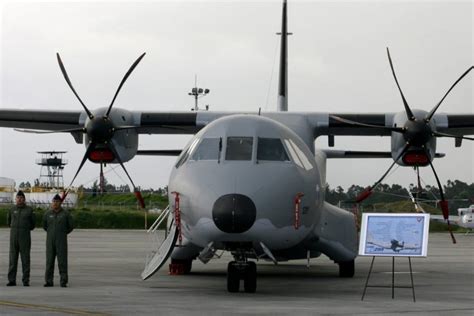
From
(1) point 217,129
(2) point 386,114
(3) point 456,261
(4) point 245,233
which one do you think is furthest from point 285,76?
(4) point 245,233

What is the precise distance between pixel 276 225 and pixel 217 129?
212 cm

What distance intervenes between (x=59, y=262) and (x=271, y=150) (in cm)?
420

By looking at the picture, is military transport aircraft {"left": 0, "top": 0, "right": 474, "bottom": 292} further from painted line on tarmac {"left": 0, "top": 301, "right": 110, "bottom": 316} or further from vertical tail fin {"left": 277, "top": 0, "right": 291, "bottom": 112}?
vertical tail fin {"left": 277, "top": 0, "right": 291, "bottom": 112}

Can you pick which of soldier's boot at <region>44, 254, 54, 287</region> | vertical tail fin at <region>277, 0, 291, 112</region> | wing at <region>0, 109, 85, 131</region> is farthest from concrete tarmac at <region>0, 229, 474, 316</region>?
vertical tail fin at <region>277, 0, 291, 112</region>

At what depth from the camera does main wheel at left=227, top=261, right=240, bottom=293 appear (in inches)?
595

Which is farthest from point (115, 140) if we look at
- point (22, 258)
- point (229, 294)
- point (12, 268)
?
point (229, 294)

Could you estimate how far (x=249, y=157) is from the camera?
1500 centimetres

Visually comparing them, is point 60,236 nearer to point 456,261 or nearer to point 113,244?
point 456,261

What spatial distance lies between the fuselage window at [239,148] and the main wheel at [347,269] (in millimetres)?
5583

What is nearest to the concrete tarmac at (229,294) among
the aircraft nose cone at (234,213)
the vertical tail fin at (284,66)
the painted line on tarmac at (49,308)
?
the painted line on tarmac at (49,308)

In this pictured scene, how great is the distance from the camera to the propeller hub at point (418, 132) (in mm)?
19828

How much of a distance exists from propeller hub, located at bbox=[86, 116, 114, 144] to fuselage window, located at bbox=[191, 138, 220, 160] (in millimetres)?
5001

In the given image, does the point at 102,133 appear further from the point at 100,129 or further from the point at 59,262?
the point at 59,262

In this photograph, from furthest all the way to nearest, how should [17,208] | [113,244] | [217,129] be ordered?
[113,244]
[17,208]
[217,129]
